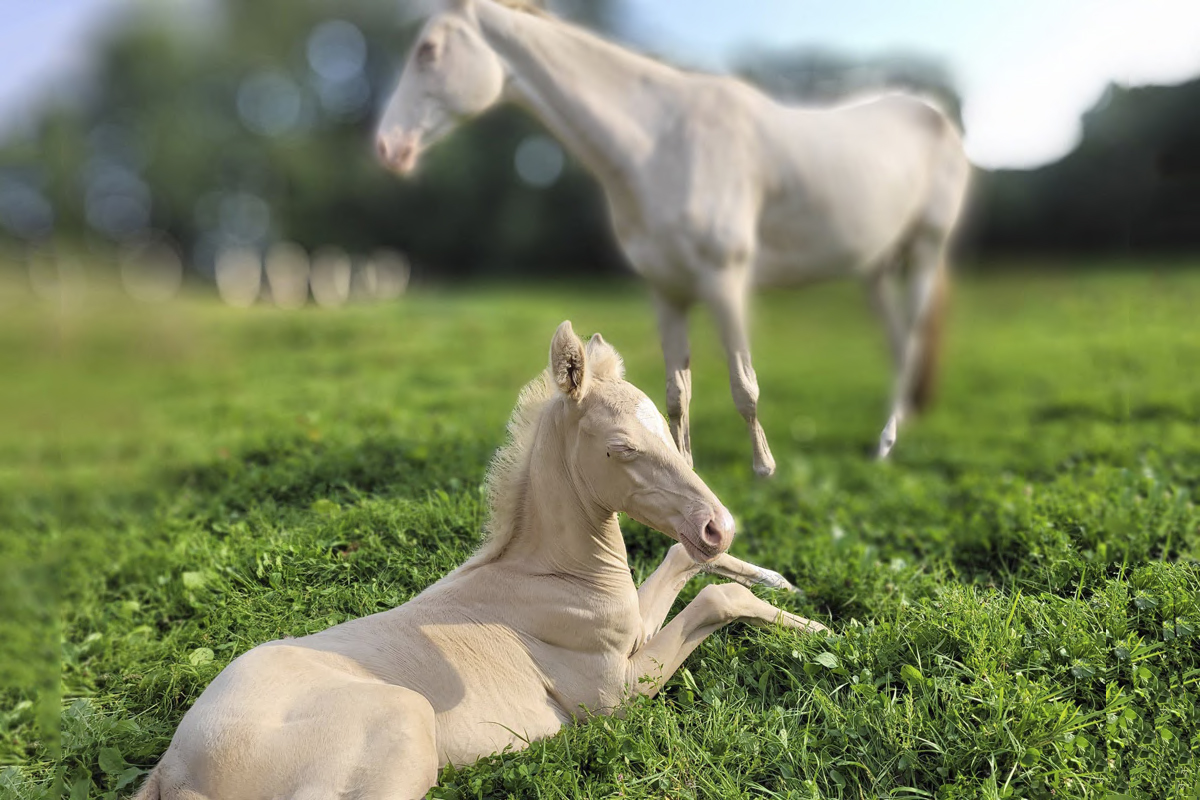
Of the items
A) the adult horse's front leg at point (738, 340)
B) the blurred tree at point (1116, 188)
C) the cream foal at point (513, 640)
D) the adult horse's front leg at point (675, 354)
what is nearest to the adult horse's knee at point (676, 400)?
the adult horse's front leg at point (675, 354)

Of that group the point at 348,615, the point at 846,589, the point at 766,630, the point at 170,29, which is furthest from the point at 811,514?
the point at 170,29

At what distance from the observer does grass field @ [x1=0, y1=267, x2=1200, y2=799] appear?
2.85 meters

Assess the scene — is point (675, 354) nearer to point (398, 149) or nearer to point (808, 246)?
point (808, 246)

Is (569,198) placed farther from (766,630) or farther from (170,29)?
(766,630)

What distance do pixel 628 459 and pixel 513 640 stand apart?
31.4 inches

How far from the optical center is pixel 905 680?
3.08 m

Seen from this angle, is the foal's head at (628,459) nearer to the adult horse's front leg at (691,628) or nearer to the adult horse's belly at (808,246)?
the adult horse's front leg at (691,628)

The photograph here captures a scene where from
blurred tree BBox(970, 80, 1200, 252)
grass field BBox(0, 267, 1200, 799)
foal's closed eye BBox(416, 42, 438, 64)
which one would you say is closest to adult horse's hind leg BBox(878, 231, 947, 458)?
grass field BBox(0, 267, 1200, 799)

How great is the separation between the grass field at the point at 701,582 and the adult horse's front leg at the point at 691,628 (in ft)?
0.42

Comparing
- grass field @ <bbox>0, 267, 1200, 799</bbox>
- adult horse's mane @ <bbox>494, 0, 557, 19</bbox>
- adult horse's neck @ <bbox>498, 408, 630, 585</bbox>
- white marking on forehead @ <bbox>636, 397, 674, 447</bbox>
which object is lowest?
grass field @ <bbox>0, 267, 1200, 799</bbox>

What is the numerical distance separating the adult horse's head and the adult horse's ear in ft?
7.28

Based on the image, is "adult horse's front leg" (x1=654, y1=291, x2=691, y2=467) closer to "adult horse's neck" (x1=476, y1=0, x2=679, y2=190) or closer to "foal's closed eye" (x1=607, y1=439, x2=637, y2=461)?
"adult horse's neck" (x1=476, y1=0, x2=679, y2=190)

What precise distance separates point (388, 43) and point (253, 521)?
112 feet

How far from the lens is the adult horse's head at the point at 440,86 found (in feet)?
14.6
